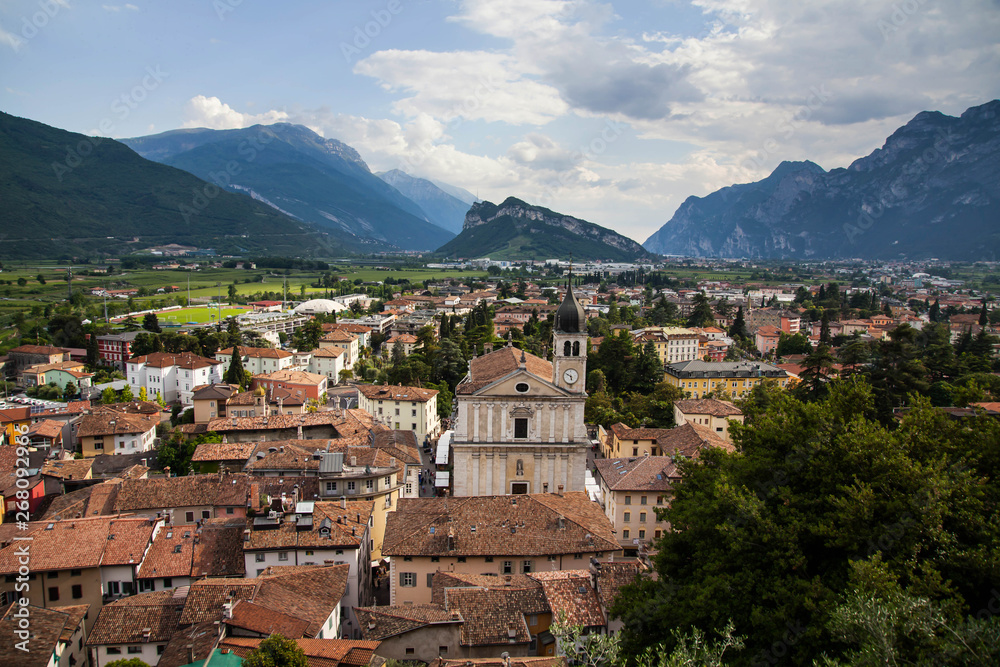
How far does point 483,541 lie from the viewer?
96.4 ft

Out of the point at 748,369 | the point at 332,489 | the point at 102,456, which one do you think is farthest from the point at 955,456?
the point at 748,369

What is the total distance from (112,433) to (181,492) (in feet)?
74.1

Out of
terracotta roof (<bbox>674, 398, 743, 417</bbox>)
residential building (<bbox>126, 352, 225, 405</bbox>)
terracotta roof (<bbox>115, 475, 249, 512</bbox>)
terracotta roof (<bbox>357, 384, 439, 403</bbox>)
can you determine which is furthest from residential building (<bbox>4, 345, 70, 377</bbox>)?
terracotta roof (<bbox>674, 398, 743, 417</bbox>)

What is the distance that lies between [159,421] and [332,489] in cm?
3566

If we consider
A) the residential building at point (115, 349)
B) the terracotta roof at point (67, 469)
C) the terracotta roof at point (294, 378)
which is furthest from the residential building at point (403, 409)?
the residential building at point (115, 349)

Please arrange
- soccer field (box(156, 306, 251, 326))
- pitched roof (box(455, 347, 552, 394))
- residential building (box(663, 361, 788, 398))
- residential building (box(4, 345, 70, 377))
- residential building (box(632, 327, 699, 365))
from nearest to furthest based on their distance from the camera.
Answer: pitched roof (box(455, 347, 552, 394)) → residential building (box(663, 361, 788, 398)) → residential building (box(4, 345, 70, 377)) → residential building (box(632, 327, 699, 365)) → soccer field (box(156, 306, 251, 326))

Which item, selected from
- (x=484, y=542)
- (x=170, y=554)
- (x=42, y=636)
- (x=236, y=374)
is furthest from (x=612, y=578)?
(x=236, y=374)

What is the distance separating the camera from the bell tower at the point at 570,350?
132 feet

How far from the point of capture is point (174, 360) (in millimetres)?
80062

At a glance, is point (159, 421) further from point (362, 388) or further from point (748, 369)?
point (748, 369)

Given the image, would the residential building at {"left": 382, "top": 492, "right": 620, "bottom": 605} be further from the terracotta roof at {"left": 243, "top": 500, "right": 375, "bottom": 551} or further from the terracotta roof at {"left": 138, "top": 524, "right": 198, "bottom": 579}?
the terracotta roof at {"left": 138, "top": 524, "right": 198, "bottom": 579}

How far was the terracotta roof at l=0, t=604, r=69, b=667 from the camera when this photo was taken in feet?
68.8

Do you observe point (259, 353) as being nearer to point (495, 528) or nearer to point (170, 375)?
point (170, 375)

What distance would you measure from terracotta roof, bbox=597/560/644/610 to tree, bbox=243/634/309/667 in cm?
1049
